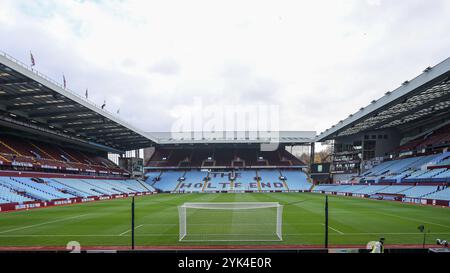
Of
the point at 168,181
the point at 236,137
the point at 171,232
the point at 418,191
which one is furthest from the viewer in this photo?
the point at 236,137

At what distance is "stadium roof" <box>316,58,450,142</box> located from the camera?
2981 centimetres

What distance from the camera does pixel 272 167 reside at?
8144 cm

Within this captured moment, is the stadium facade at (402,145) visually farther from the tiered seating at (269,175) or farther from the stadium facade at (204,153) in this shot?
the tiered seating at (269,175)

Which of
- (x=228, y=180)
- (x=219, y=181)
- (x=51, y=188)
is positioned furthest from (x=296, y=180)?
(x=51, y=188)

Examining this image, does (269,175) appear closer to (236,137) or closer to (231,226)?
(236,137)

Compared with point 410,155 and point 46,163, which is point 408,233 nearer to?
point 410,155

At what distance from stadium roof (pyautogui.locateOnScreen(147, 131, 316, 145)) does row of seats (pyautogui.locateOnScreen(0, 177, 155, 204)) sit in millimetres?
20590

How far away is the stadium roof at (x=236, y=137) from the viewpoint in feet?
248

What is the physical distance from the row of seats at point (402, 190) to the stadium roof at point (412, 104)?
38.0 ft

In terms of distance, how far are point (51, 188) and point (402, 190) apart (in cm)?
4970

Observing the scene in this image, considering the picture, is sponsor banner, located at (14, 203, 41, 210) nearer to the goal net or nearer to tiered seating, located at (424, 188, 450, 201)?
the goal net

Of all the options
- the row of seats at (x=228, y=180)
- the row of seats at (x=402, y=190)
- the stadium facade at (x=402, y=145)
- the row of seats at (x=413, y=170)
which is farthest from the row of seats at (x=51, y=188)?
the row of seats at (x=413, y=170)

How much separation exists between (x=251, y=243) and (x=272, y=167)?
68273mm

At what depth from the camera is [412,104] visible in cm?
4119
